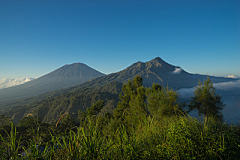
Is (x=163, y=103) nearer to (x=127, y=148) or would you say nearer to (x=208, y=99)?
(x=208, y=99)

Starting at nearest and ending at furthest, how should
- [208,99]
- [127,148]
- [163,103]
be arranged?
[127,148] < [163,103] < [208,99]

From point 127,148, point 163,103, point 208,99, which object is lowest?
point 208,99

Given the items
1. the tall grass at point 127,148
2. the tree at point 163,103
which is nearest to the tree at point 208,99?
the tree at point 163,103

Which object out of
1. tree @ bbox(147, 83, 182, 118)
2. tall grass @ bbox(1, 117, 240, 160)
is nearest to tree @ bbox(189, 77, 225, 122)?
tree @ bbox(147, 83, 182, 118)

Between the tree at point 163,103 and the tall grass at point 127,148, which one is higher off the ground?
the tall grass at point 127,148

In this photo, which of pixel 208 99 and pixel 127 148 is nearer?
pixel 127 148

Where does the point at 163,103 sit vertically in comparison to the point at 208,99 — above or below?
above

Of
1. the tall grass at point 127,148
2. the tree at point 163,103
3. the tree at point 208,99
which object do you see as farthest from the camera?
the tree at point 208,99

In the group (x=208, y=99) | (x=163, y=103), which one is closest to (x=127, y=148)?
(x=163, y=103)

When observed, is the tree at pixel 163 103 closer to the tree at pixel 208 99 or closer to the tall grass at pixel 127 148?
the tree at pixel 208 99

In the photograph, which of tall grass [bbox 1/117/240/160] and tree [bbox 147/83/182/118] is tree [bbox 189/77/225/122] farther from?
tall grass [bbox 1/117/240/160]

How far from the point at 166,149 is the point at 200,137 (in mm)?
650

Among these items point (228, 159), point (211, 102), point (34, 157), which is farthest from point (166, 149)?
point (211, 102)

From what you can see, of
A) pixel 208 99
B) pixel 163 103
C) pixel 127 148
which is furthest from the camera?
pixel 208 99
